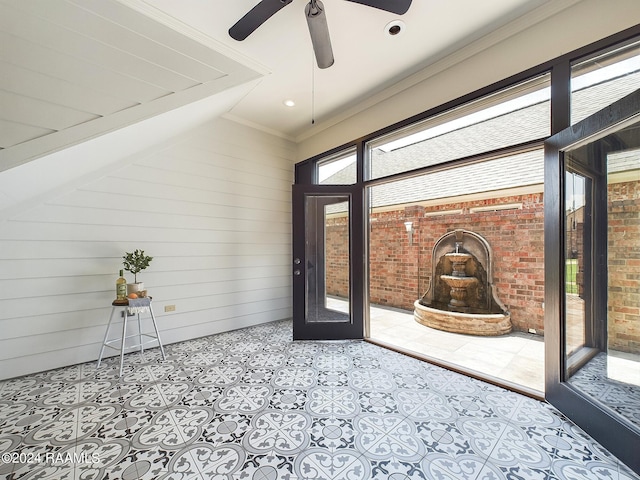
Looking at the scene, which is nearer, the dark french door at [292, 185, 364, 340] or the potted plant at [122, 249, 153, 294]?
the potted plant at [122, 249, 153, 294]

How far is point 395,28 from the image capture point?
7.36 feet

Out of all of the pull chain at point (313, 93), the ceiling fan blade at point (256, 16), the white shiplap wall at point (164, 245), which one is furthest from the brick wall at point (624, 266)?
the white shiplap wall at point (164, 245)

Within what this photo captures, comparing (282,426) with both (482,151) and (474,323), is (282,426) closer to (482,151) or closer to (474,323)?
(482,151)

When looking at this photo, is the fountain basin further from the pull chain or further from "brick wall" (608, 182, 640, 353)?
the pull chain

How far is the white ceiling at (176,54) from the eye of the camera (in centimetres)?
150

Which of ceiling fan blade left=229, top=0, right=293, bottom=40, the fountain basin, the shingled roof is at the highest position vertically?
ceiling fan blade left=229, top=0, right=293, bottom=40

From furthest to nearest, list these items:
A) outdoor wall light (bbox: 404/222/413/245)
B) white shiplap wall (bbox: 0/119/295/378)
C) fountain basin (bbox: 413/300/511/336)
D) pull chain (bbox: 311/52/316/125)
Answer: outdoor wall light (bbox: 404/222/413/245) → fountain basin (bbox: 413/300/511/336) → pull chain (bbox: 311/52/316/125) → white shiplap wall (bbox: 0/119/295/378)

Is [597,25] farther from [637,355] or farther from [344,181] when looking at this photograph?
[344,181]

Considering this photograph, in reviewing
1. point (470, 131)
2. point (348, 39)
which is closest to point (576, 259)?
point (470, 131)

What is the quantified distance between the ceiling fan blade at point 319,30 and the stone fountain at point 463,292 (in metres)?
3.89

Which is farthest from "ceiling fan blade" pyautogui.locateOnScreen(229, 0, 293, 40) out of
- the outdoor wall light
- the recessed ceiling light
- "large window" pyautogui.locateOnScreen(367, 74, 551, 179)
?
the outdoor wall light

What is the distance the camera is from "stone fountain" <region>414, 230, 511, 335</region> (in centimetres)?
398

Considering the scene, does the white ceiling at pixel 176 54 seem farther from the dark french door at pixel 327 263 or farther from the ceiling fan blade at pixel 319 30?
the dark french door at pixel 327 263

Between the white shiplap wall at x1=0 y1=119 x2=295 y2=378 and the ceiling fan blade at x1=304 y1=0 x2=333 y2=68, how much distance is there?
2.21 metres
